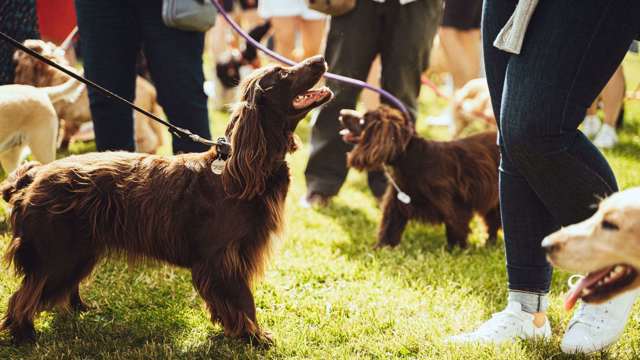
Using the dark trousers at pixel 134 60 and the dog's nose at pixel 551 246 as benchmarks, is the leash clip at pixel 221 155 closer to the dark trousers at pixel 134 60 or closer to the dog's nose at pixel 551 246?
the dark trousers at pixel 134 60

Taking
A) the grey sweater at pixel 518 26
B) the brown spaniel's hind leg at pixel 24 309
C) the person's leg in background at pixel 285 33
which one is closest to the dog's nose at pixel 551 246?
the grey sweater at pixel 518 26

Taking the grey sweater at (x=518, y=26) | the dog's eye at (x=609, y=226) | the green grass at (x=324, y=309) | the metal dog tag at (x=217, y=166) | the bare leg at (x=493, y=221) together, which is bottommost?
the bare leg at (x=493, y=221)

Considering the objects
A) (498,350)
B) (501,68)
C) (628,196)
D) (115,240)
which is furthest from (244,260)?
(628,196)

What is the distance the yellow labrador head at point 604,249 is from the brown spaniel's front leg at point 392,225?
2.14 m

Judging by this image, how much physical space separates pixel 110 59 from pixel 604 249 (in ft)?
8.88

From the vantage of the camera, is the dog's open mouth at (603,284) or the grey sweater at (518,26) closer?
the dog's open mouth at (603,284)

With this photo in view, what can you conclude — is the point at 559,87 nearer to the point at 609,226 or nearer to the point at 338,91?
the point at 609,226

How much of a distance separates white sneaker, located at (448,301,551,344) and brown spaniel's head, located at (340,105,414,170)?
162cm

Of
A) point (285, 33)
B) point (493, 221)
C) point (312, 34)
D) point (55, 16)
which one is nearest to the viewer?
point (493, 221)

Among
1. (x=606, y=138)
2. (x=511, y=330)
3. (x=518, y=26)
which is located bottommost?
(x=606, y=138)

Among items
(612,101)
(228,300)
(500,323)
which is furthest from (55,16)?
(612,101)

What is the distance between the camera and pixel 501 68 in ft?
7.99

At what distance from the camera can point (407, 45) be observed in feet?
15.1

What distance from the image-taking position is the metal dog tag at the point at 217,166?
261cm
